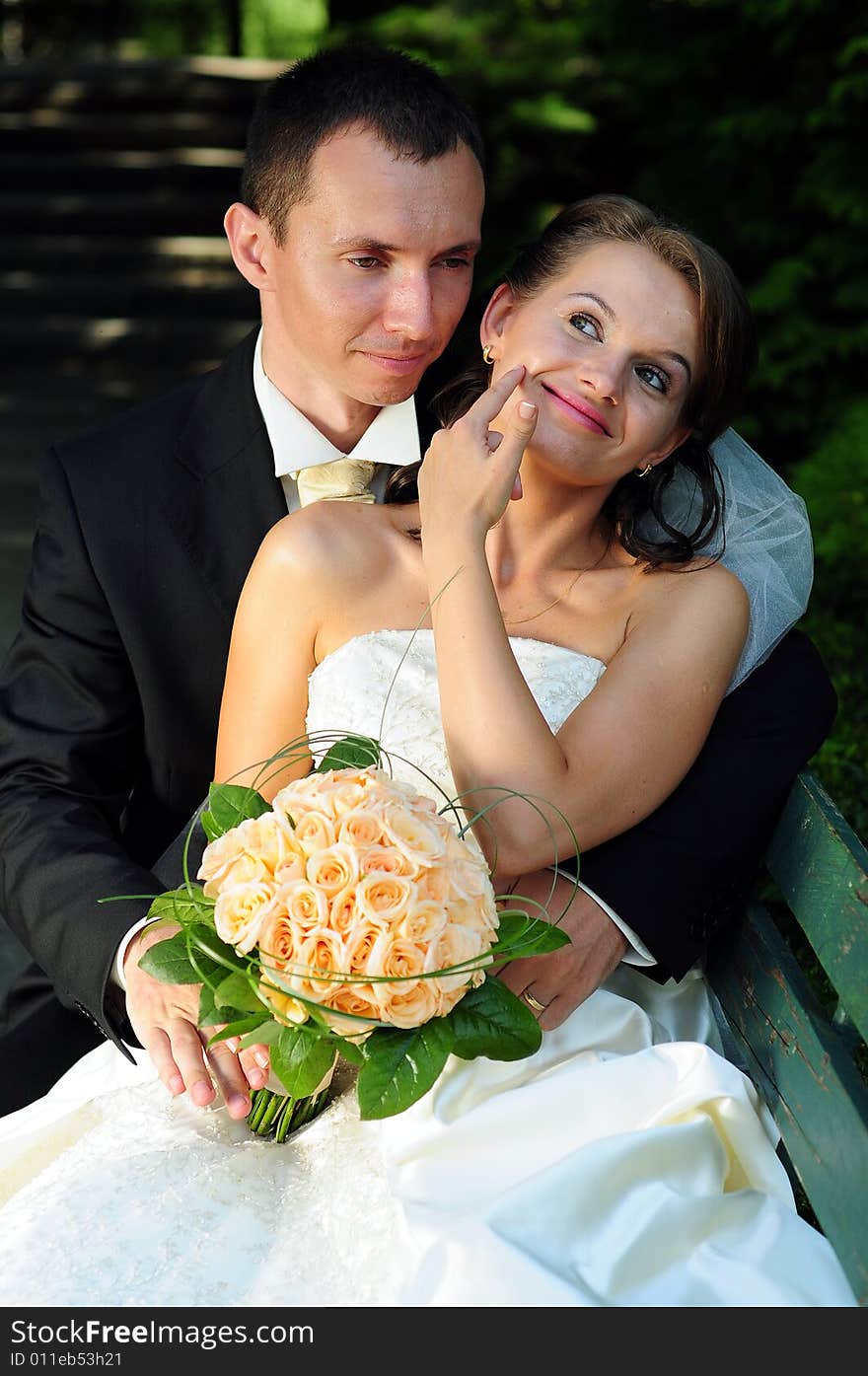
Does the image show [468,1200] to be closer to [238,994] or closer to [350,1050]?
[350,1050]

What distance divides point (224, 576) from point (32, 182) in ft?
33.7

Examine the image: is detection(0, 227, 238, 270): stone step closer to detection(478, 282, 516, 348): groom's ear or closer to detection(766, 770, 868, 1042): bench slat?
detection(478, 282, 516, 348): groom's ear

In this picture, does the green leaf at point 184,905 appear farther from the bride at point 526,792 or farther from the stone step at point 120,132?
the stone step at point 120,132

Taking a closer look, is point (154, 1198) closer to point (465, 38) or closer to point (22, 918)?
point (22, 918)

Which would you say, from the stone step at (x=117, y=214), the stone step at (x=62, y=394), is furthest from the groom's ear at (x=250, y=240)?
the stone step at (x=117, y=214)

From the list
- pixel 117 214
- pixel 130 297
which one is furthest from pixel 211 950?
pixel 117 214

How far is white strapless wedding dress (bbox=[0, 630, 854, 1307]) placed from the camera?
6.73ft

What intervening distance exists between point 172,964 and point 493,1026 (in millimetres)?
473

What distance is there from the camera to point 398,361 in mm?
3221

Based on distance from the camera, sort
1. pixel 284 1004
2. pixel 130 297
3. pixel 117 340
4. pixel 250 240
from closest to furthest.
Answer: pixel 284 1004 < pixel 250 240 < pixel 117 340 < pixel 130 297

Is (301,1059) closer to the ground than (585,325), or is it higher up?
closer to the ground

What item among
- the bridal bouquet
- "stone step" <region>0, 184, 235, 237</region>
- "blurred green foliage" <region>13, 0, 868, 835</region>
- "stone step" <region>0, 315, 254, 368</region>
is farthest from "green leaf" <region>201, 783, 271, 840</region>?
"stone step" <region>0, 184, 235, 237</region>

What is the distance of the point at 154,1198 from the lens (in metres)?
2.31
